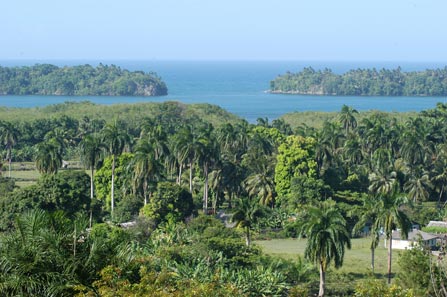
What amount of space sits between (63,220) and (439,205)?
59128mm

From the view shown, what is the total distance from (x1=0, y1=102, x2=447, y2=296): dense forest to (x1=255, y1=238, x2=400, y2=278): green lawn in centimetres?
104

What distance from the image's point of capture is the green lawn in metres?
51.7

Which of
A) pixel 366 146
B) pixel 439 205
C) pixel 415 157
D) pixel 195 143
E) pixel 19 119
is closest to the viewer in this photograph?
pixel 195 143

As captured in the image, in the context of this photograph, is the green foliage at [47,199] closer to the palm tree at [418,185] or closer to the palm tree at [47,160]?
the palm tree at [47,160]

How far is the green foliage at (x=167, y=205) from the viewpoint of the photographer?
203 feet

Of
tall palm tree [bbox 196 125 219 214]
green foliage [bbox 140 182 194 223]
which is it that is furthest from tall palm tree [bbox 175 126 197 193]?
green foliage [bbox 140 182 194 223]

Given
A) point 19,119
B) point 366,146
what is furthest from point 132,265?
point 19,119

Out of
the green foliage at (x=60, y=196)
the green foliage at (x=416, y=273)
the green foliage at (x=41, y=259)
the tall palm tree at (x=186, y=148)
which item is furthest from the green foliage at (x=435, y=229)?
the green foliage at (x=41, y=259)

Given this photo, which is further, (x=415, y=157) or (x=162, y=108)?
(x=162, y=108)

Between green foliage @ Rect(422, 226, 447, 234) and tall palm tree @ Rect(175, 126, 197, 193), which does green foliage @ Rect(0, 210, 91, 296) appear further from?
tall palm tree @ Rect(175, 126, 197, 193)

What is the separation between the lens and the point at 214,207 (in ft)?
241

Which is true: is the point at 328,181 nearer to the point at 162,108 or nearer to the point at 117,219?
the point at 117,219

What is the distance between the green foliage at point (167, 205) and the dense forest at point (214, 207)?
0.10 m

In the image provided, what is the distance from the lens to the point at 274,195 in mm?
75000
